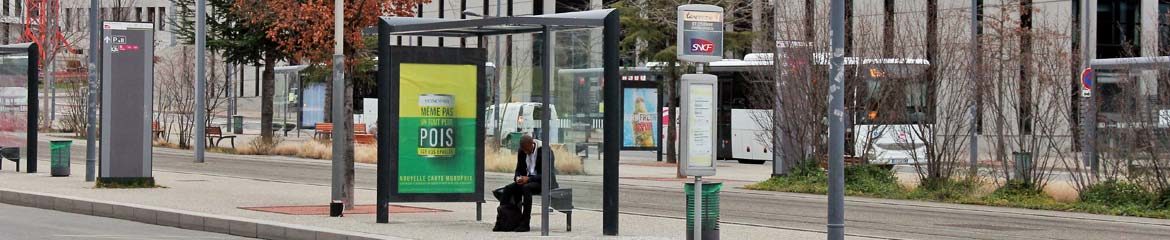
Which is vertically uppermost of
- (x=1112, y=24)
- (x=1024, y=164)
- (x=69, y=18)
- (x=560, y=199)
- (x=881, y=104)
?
(x=69, y=18)

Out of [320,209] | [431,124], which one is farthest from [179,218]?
[431,124]

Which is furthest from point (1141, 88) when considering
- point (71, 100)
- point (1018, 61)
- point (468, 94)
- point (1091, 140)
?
point (71, 100)

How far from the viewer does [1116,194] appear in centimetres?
2369

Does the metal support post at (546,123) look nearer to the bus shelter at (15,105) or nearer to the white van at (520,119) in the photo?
the white van at (520,119)

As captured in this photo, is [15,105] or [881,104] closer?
[881,104]

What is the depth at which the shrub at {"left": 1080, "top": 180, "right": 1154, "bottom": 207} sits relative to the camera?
2328 cm

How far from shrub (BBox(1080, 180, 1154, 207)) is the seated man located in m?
10.3

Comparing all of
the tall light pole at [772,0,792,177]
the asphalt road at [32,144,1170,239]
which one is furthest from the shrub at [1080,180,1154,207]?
the tall light pole at [772,0,792,177]

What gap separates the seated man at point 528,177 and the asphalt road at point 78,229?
3.10 metres

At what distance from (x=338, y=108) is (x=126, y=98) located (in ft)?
21.6

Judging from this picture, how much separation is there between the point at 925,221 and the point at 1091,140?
13.5 ft

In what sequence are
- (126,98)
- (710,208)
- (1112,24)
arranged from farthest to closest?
(1112,24) → (126,98) → (710,208)

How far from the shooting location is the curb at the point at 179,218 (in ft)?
55.7

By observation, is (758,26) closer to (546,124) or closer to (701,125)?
(546,124)
